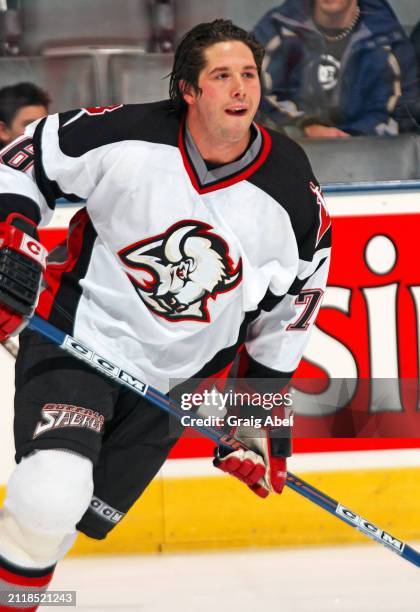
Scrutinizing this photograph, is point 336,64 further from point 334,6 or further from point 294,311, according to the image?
point 294,311

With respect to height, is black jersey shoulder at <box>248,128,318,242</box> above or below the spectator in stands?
above

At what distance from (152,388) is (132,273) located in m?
0.22

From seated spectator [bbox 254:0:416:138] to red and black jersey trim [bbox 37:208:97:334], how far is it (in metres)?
1.18

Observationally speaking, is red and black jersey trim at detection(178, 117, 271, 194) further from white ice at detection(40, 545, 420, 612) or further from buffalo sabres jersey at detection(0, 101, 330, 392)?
white ice at detection(40, 545, 420, 612)

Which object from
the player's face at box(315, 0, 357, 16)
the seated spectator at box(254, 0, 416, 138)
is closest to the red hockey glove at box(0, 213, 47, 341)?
the seated spectator at box(254, 0, 416, 138)

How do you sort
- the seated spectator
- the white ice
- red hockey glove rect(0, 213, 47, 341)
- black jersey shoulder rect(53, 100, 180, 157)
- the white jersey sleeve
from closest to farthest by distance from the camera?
red hockey glove rect(0, 213, 47, 341), black jersey shoulder rect(53, 100, 180, 157), the white jersey sleeve, the white ice, the seated spectator

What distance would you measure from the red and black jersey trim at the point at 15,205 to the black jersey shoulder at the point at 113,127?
0.12 meters

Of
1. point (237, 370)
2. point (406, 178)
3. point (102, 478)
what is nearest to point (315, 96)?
point (406, 178)

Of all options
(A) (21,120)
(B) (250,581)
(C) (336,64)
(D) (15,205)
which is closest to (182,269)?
(D) (15,205)

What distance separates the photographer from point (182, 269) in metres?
1.91

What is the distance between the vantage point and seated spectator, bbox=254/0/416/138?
298cm

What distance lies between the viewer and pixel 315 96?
9.80 ft

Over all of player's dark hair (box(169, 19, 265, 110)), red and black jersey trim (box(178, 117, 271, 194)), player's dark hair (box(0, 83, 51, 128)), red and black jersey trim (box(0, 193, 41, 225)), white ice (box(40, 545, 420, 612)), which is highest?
player's dark hair (box(169, 19, 265, 110))

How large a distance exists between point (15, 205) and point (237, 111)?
437mm
